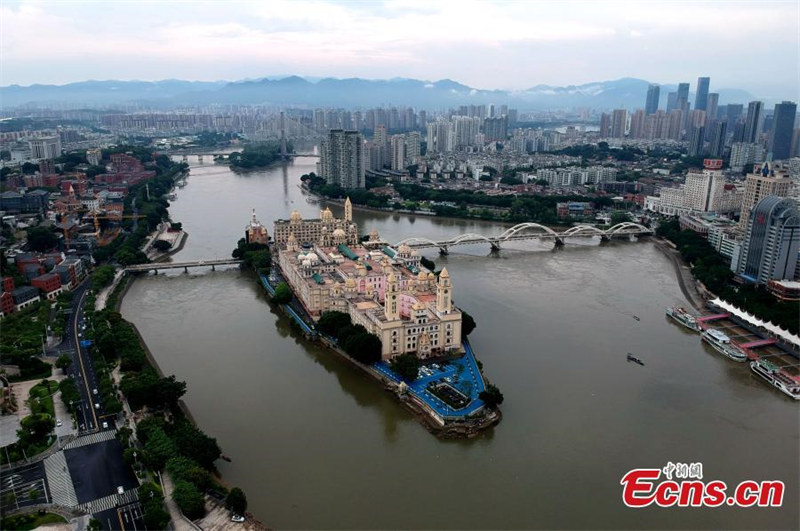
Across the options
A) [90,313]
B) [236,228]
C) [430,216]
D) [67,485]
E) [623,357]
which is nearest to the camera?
[67,485]

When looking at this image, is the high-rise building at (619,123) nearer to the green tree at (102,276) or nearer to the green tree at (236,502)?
the green tree at (102,276)

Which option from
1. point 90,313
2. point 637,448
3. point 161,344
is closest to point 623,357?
point 637,448

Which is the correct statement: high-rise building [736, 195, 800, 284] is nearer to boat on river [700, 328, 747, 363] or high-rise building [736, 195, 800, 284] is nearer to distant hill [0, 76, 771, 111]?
boat on river [700, 328, 747, 363]

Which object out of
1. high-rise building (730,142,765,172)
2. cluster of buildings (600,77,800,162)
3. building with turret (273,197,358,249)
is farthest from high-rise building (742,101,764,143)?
building with turret (273,197,358,249)

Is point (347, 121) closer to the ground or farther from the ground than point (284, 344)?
farther from the ground

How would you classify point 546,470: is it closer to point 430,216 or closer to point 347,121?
point 430,216

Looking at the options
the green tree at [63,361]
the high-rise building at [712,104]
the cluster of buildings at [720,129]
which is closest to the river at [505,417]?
the green tree at [63,361]
